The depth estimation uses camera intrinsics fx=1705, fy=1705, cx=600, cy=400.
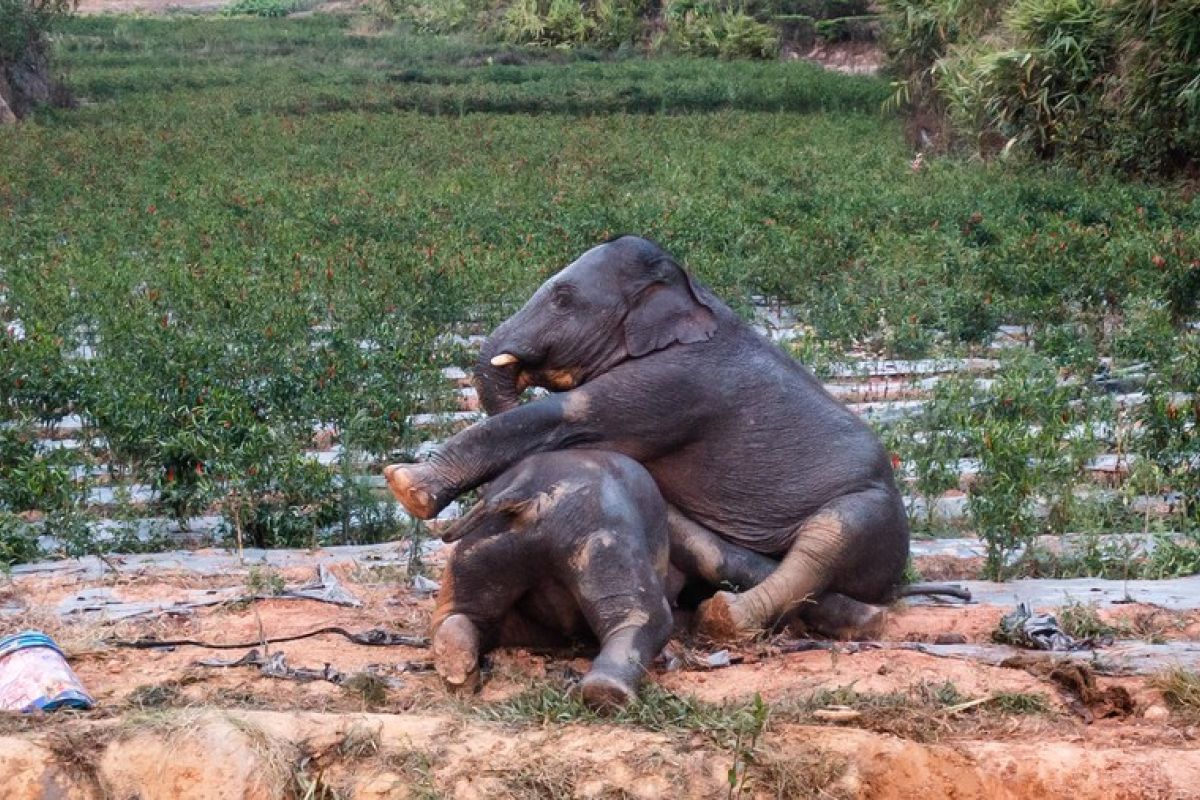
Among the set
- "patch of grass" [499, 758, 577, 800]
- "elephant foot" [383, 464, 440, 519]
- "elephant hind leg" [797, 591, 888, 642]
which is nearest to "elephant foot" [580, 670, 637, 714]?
"patch of grass" [499, 758, 577, 800]

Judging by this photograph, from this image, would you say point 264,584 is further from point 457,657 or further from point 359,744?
point 359,744

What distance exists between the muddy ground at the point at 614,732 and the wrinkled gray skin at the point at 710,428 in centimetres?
28

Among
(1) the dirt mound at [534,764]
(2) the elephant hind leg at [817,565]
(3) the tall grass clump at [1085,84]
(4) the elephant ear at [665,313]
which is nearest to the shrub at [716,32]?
(3) the tall grass clump at [1085,84]

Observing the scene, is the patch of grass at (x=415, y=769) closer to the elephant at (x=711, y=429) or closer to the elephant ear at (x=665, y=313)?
the elephant at (x=711, y=429)

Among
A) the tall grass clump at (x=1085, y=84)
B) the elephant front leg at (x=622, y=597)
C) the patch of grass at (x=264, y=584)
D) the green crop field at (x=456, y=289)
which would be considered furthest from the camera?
the tall grass clump at (x=1085, y=84)

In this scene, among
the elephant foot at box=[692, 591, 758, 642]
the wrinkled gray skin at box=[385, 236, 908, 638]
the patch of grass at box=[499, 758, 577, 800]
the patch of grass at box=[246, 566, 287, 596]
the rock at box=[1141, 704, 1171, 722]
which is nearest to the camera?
the patch of grass at box=[499, 758, 577, 800]

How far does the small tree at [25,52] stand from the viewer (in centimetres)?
2605

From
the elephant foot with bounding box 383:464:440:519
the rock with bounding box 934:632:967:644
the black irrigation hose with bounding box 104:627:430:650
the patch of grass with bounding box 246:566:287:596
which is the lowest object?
the rock with bounding box 934:632:967:644

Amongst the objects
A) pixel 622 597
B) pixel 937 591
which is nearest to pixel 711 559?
pixel 622 597

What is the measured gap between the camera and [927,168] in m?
19.2

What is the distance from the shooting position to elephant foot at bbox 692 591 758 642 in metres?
5.29

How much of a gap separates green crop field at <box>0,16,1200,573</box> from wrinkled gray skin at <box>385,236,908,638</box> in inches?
56.7

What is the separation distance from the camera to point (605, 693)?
4.78m

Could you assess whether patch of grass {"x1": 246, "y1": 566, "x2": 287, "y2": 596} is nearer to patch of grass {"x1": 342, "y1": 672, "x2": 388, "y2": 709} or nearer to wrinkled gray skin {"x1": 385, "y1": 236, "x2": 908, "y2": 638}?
patch of grass {"x1": 342, "y1": 672, "x2": 388, "y2": 709}
